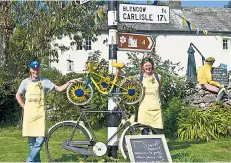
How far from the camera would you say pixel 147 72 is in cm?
799

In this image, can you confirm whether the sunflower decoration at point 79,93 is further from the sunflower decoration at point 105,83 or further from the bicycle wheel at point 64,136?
the bicycle wheel at point 64,136

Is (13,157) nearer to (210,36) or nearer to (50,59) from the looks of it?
(50,59)

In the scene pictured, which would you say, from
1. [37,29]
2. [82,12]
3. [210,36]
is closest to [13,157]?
[37,29]

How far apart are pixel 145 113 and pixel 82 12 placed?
6327 mm

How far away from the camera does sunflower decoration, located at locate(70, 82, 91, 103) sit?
7.68 m

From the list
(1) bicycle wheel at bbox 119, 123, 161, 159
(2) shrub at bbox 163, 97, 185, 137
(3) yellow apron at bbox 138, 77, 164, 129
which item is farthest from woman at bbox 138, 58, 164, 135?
(2) shrub at bbox 163, 97, 185, 137

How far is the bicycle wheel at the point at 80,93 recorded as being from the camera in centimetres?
768

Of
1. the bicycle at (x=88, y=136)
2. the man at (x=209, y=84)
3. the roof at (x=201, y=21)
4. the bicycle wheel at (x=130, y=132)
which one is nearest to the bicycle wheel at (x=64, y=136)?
A: the bicycle at (x=88, y=136)

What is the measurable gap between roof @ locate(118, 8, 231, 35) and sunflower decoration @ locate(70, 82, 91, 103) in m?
26.9

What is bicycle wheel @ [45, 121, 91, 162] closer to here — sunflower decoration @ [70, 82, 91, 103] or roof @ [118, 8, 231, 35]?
sunflower decoration @ [70, 82, 91, 103]

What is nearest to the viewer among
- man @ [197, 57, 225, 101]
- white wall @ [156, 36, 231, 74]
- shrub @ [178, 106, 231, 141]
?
shrub @ [178, 106, 231, 141]

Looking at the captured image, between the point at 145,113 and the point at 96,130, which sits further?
the point at 96,130

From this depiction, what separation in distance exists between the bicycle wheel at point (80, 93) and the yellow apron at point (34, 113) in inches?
22.7

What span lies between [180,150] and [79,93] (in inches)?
111
